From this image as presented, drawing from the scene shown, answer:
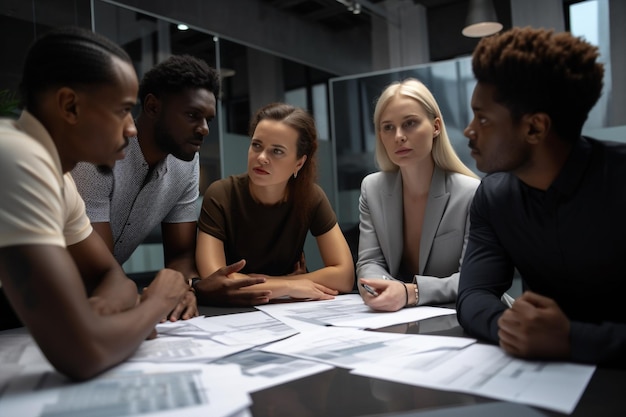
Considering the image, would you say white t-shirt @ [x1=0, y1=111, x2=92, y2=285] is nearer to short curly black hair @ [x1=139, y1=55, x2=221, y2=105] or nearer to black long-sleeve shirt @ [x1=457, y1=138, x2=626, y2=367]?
black long-sleeve shirt @ [x1=457, y1=138, x2=626, y2=367]

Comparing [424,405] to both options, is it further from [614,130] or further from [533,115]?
[614,130]

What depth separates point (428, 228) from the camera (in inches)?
69.6

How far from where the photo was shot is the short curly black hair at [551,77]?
95 cm

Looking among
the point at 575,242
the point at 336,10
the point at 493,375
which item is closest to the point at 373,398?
the point at 493,375

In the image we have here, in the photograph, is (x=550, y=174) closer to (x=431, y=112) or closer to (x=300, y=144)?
(x=431, y=112)

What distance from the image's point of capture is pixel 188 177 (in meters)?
2.04

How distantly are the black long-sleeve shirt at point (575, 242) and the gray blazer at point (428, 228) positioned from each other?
1.82 ft

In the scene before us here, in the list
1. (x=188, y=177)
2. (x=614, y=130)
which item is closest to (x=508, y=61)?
(x=188, y=177)

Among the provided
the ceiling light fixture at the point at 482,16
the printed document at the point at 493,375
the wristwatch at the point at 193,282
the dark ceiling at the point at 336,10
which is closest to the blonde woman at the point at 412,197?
the wristwatch at the point at 193,282

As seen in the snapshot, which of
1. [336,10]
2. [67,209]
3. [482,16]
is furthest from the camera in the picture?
[336,10]

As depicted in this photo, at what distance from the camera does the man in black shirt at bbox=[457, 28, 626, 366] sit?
0.95m

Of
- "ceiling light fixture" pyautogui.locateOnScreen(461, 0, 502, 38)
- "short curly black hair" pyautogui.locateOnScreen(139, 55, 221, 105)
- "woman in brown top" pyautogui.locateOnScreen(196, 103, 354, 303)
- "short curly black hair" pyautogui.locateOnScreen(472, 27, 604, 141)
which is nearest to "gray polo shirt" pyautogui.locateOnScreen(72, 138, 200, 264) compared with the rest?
"woman in brown top" pyautogui.locateOnScreen(196, 103, 354, 303)

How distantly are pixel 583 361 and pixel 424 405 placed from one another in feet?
1.12

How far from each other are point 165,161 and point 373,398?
4.81ft
